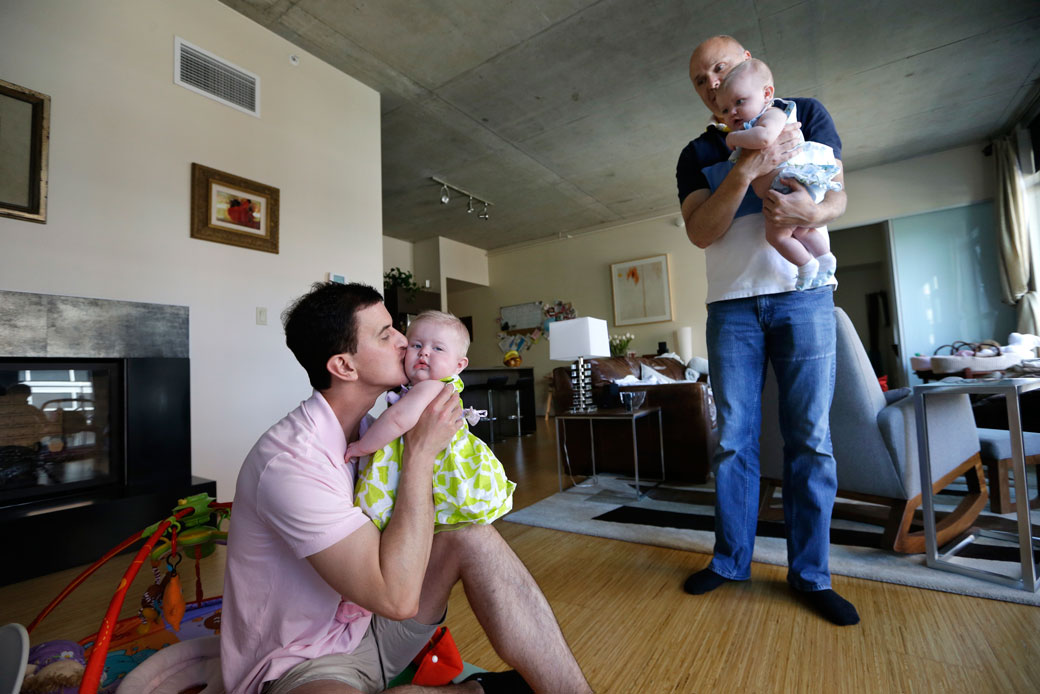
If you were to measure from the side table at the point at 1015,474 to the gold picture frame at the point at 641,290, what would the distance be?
223 inches

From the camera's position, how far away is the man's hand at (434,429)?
2.78 feet

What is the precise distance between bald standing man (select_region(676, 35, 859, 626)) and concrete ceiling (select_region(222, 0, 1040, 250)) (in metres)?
2.30

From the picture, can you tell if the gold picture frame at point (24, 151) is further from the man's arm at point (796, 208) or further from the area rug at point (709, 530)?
the man's arm at point (796, 208)

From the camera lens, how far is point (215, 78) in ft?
9.71

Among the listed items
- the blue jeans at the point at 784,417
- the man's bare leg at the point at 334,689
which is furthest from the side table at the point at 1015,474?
the man's bare leg at the point at 334,689

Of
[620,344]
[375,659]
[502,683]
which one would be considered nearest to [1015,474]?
[502,683]

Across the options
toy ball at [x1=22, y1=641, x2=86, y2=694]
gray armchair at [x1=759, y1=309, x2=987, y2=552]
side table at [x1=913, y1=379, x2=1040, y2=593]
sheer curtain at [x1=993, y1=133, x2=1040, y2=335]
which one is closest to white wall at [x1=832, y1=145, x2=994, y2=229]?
sheer curtain at [x1=993, y1=133, x2=1040, y2=335]

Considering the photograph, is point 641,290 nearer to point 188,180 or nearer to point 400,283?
point 400,283

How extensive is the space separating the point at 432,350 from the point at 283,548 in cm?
43

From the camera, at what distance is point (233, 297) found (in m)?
2.99

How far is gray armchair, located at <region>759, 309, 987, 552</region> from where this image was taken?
1.72m

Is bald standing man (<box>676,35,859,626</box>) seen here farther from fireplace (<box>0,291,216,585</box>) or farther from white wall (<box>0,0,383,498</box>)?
white wall (<box>0,0,383,498</box>)

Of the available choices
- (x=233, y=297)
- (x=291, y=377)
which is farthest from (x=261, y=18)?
(x=291, y=377)

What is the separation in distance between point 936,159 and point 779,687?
263 inches
